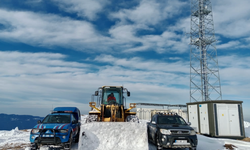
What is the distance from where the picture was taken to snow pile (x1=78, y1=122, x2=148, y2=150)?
7.91 metres

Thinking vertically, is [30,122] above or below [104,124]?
below

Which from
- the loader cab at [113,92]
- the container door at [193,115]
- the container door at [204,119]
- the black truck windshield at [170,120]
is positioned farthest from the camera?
the container door at [193,115]

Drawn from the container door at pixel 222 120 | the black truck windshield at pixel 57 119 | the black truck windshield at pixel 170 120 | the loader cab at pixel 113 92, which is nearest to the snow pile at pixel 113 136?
the black truck windshield at pixel 170 120

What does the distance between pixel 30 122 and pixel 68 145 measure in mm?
62475

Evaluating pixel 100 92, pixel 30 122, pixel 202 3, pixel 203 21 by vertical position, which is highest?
pixel 202 3

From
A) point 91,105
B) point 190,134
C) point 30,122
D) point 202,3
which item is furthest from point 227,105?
point 30,122

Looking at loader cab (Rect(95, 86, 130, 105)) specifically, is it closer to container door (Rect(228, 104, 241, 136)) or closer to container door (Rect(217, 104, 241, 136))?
container door (Rect(217, 104, 241, 136))

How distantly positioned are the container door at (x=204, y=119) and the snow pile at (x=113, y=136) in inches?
345

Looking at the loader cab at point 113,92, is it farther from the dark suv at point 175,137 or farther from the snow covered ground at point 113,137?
the dark suv at point 175,137

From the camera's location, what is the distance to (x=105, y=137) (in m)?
8.16

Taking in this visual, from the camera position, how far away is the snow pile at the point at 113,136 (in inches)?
311

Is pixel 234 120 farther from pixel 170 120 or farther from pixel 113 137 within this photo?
pixel 113 137

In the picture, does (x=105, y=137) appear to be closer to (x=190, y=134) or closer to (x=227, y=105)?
(x=190, y=134)

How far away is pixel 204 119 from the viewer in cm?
1543
